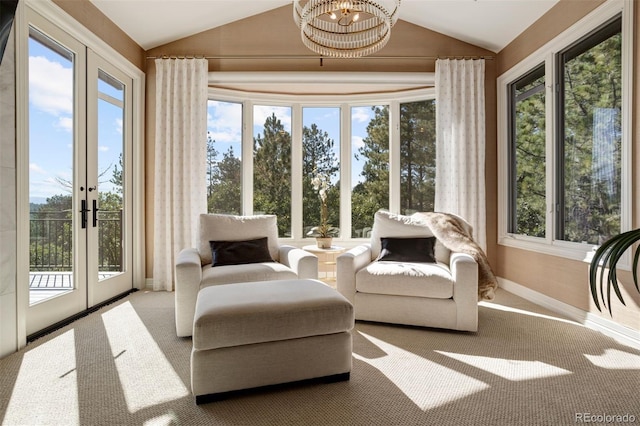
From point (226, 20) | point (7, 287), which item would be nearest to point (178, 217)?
point (7, 287)

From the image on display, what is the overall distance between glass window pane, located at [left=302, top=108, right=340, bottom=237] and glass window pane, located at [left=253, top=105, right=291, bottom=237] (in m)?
0.22

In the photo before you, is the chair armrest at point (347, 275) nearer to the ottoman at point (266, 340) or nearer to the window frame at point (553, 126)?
the ottoman at point (266, 340)

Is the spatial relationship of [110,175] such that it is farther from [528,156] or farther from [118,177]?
[528,156]

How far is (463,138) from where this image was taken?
422 cm

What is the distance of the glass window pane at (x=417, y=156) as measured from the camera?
15.2 feet

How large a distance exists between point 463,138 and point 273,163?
2.32 metres

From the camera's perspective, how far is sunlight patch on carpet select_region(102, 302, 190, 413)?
1.88 m

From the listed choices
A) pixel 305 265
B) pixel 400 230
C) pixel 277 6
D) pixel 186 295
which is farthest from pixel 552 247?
pixel 277 6

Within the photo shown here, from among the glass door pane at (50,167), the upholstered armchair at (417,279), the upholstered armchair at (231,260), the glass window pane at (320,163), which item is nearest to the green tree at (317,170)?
the glass window pane at (320,163)

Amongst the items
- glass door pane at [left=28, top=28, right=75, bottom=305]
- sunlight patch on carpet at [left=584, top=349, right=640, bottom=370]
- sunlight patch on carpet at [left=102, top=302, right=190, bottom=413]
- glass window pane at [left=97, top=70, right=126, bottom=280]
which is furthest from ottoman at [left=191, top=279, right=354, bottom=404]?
glass window pane at [left=97, top=70, right=126, bottom=280]

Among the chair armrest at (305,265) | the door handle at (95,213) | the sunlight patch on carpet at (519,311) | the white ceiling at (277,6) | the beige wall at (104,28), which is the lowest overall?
the sunlight patch on carpet at (519,311)

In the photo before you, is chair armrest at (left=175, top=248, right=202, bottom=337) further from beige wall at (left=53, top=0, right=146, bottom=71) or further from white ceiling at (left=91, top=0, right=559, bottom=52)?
white ceiling at (left=91, top=0, right=559, bottom=52)

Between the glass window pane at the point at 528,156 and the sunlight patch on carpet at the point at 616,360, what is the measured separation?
146 centimetres

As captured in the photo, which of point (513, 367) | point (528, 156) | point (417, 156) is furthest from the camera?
point (417, 156)
